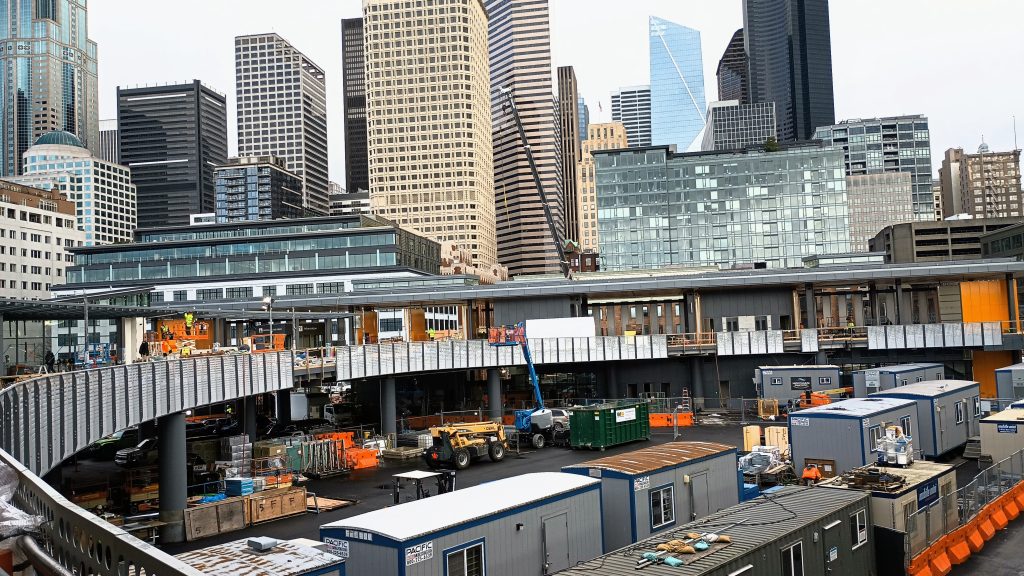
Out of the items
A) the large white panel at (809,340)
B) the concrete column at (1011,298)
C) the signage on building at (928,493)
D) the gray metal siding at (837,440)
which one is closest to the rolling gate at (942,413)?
the gray metal siding at (837,440)

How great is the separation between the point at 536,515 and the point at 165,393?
1696 centimetres

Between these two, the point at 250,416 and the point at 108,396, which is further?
the point at 250,416

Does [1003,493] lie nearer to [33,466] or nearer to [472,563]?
[472,563]

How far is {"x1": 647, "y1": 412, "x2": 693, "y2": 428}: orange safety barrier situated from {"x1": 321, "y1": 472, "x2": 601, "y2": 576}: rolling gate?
37.6m

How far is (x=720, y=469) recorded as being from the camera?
1136 inches

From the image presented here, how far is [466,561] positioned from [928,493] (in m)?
15.2

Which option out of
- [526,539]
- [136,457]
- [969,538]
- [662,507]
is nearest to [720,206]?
[136,457]

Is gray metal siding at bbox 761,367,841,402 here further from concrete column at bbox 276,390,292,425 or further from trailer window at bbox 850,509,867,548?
concrete column at bbox 276,390,292,425

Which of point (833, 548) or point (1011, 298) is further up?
point (1011, 298)

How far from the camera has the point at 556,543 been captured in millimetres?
22109

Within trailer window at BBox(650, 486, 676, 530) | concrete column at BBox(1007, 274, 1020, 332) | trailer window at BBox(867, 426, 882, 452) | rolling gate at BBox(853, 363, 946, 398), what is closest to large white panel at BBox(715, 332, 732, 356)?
rolling gate at BBox(853, 363, 946, 398)

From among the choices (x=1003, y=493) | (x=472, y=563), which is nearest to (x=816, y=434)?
(x=1003, y=493)

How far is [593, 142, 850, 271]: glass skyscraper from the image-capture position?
174m

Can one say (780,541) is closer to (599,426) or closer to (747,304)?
(599,426)
